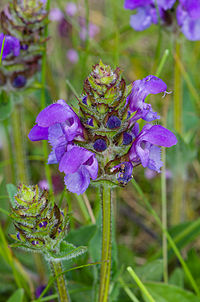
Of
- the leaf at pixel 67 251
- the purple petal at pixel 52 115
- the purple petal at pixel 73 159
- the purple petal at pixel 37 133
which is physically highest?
the purple petal at pixel 52 115

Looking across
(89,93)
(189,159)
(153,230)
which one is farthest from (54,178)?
(89,93)

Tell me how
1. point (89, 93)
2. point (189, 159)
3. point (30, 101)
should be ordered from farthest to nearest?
point (30, 101) < point (189, 159) < point (89, 93)

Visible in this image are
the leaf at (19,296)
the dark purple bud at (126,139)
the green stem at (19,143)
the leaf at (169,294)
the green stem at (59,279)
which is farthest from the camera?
the green stem at (19,143)

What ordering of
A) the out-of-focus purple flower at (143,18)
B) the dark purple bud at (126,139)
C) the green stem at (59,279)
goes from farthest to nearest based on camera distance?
the out-of-focus purple flower at (143,18), the green stem at (59,279), the dark purple bud at (126,139)

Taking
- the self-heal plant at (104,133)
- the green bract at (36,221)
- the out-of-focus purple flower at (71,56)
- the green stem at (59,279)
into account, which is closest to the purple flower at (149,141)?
the self-heal plant at (104,133)

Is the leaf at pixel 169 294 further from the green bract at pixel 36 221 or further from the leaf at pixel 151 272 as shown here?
the green bract at pixel 36 221

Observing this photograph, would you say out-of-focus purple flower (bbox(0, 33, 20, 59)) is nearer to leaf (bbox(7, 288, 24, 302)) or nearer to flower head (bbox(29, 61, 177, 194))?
flower head (bbox(29, 61, 177, 194))

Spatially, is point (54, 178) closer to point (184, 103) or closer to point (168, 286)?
point (184, 103)
